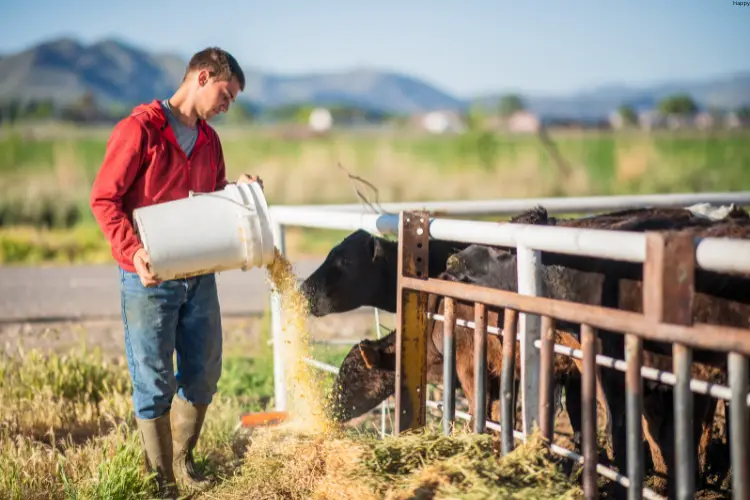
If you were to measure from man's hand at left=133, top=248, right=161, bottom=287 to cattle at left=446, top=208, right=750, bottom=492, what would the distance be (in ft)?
4.83

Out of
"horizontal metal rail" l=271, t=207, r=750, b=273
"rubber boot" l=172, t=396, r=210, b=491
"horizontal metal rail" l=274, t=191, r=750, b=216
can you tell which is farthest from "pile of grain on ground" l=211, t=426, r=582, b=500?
"horizontal metal rail" l=274, t=191, r=750, b=216

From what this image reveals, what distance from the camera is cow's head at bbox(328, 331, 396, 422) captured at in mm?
4605

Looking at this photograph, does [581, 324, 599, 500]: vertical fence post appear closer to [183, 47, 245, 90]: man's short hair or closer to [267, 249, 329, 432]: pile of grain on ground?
[267, 249, 329, 432]: pile of grain on ground

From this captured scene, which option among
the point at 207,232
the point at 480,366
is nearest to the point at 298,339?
the point at 207,232

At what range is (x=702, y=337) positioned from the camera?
245cm

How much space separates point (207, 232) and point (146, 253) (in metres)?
0.27

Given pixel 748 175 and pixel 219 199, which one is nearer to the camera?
pixel 219 199

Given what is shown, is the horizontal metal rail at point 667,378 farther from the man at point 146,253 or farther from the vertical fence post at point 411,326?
the man at point 146,253

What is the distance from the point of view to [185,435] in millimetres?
4270

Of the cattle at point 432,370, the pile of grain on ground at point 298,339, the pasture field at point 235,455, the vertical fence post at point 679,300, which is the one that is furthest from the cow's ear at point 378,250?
the vertical fence post at point 679,300

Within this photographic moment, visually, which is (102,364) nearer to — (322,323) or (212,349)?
(212,349)

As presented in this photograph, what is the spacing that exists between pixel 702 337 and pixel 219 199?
7.00 feet

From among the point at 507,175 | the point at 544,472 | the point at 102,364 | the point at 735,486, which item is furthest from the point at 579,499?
the point at 507,175

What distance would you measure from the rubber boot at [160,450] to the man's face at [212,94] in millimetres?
Answer: 1423
